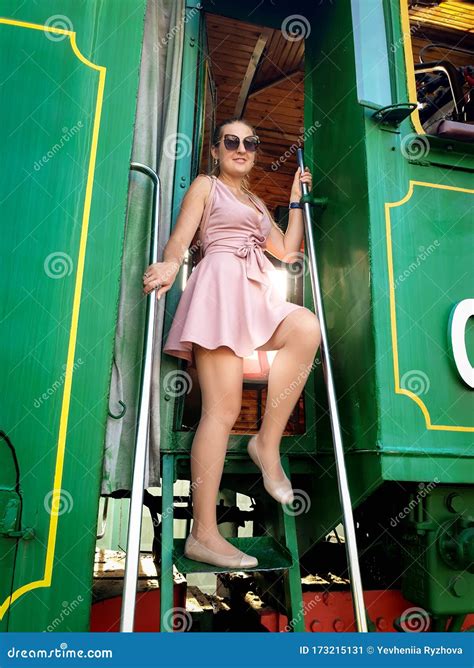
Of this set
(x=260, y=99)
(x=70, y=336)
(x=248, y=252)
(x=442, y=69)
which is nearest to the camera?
(x=70, y=336)

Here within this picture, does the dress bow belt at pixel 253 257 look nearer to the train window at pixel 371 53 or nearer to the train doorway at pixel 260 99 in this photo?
the train doorway at pixel 260 99

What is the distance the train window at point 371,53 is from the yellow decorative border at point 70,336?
1.13m

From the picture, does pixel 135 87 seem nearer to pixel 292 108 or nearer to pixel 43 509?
pixel 43 509

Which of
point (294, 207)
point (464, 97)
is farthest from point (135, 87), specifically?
point (464, 97)

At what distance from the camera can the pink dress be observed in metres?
2.14

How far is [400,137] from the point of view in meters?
2.47

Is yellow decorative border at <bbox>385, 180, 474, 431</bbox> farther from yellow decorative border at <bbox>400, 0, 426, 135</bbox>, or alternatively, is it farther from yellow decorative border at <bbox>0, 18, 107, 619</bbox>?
yellow decorative border at <bbox>0, 18, 107, 619</bbox>

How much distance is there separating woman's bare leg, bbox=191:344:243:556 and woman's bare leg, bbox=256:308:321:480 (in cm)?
14

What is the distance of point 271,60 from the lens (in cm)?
387

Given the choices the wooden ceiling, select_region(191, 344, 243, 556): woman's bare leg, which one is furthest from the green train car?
the wooden ceiling

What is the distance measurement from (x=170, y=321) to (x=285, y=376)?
0.62 metres

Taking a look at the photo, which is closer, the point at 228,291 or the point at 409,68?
the point at 228,291

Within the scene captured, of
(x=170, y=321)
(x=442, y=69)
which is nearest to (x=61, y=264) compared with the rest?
(x=170, y=321)

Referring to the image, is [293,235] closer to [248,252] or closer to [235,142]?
[248,252]
